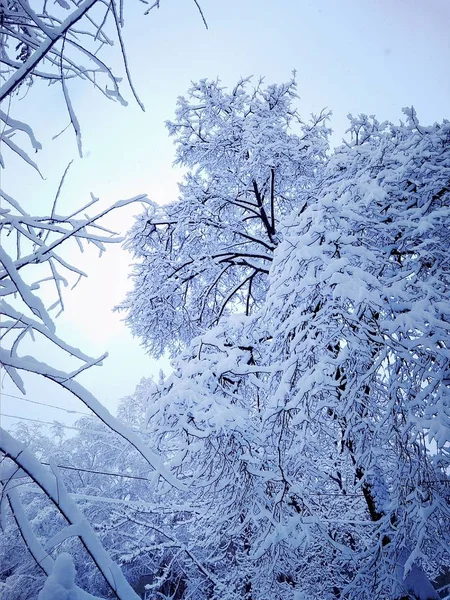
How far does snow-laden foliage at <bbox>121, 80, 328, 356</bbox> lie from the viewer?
18.2 ft

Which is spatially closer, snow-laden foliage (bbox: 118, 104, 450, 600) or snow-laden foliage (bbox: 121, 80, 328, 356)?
snow-laden foliage (bbox: 118, 104, 450, 600)

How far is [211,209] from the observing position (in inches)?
227

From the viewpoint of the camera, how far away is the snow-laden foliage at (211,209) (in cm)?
554

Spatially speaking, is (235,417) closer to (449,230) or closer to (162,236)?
(449,230)

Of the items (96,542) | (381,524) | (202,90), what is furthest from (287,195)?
(96,542)

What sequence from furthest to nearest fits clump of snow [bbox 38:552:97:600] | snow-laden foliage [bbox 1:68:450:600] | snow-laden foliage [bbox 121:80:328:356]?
snow-laden foliage [bbox 121:80:328:356] < snow-laden foliage [bbox 1:68:450:600] < clump of snow [bbox 38:552:97:600]

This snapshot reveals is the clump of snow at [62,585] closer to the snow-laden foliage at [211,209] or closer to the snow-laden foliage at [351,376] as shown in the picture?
the snow-laden foliage at [351,376]

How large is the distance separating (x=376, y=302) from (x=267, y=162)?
328 centimetres

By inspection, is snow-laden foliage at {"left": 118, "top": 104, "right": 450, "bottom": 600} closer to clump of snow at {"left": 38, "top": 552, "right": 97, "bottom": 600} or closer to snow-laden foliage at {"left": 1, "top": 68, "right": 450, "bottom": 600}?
snow-laden foliage at {"left": 1, "top": 68, "right": 450, "bottom": 600}

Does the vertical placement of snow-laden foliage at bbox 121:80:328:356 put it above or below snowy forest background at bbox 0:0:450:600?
above

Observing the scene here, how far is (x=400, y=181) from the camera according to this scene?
9.73 feet

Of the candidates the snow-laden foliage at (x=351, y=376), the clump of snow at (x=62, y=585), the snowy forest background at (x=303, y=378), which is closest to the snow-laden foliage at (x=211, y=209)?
the snowy forest background at (x=303, y=378)

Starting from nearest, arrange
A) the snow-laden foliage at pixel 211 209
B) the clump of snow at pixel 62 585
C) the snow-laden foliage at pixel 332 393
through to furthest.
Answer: the clump of snow at pixel 62 585 < the snow-laden foliage at pixel 332 393 < the snow-laden foliage at pixel 211 209

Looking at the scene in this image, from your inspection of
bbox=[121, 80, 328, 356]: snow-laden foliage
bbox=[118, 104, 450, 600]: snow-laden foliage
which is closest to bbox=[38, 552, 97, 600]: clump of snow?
bbox=[118, 104, 450, 600]: snow-laden foliage
